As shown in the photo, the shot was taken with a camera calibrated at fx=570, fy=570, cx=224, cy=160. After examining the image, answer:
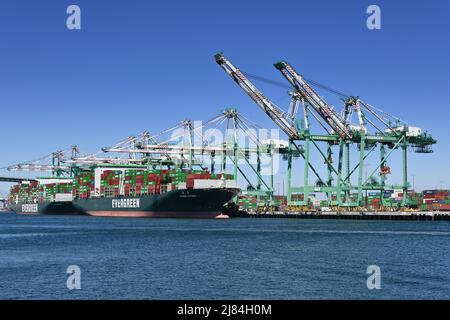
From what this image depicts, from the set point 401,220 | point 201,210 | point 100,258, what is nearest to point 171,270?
point 100,258

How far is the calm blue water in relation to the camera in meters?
27.1

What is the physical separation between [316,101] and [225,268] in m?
71.1

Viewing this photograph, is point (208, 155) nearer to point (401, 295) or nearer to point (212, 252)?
point (212, 252)

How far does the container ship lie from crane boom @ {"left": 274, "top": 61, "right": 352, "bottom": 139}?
20.8m

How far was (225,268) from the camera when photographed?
3488cm

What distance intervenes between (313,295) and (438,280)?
835 cm

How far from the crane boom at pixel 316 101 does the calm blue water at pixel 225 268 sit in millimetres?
48169
